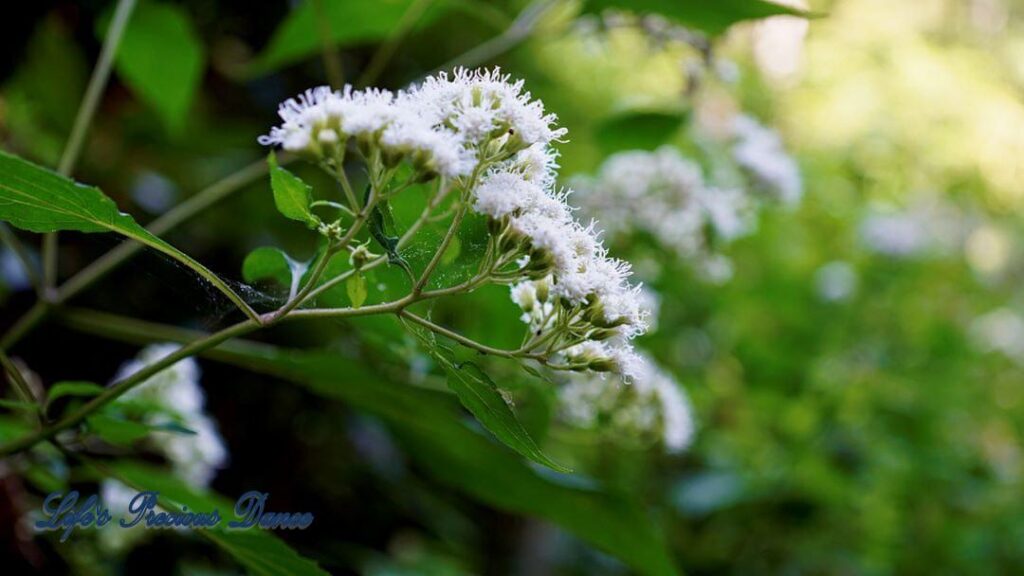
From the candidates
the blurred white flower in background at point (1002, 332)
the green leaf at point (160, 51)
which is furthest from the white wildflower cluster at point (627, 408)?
the blurred white flower in background at point (1002, 332)

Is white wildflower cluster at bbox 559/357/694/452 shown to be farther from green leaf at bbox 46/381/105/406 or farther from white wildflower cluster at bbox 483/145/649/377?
green leaf at bbox 46/381/105/406

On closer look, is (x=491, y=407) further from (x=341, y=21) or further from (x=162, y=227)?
(x=341, y=21)

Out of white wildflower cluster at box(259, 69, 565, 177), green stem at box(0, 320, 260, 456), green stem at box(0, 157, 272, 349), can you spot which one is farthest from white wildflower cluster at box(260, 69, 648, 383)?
green stem at box(0, 157, 272, 349)

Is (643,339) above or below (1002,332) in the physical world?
below

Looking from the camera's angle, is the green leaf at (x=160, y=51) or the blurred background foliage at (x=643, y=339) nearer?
the blurred background foliage at (x=643, y=339)

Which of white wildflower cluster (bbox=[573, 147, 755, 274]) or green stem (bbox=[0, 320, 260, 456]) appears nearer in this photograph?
green stem (bbox=[0, 320, 260, 456])

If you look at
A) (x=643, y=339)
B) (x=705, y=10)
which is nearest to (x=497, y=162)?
(x=705, y=10)

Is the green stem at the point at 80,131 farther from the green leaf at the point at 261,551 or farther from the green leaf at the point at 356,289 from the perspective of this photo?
the green leaf at the point at 356,289
